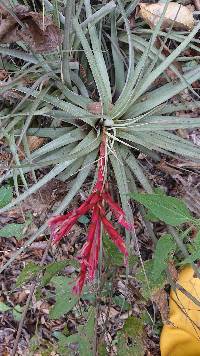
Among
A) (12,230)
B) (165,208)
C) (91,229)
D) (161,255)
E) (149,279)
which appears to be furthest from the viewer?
(12,230)

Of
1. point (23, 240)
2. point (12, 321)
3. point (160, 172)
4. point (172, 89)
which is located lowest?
point (12, 321)

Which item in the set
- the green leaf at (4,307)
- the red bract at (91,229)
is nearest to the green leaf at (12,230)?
the green leaf at (4,307)

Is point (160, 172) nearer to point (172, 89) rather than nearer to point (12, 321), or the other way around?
point (172, 89)

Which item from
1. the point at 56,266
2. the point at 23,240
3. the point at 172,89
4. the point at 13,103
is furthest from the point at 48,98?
the point at 23,240

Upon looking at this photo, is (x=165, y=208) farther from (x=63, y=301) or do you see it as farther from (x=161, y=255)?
(x=63, y=301)

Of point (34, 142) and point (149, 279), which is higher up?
point (34, 142)

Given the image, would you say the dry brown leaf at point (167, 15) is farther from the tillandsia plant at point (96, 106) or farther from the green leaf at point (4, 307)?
the green leaf at point (4, 307)

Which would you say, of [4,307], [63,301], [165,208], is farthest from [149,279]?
[4,307]
